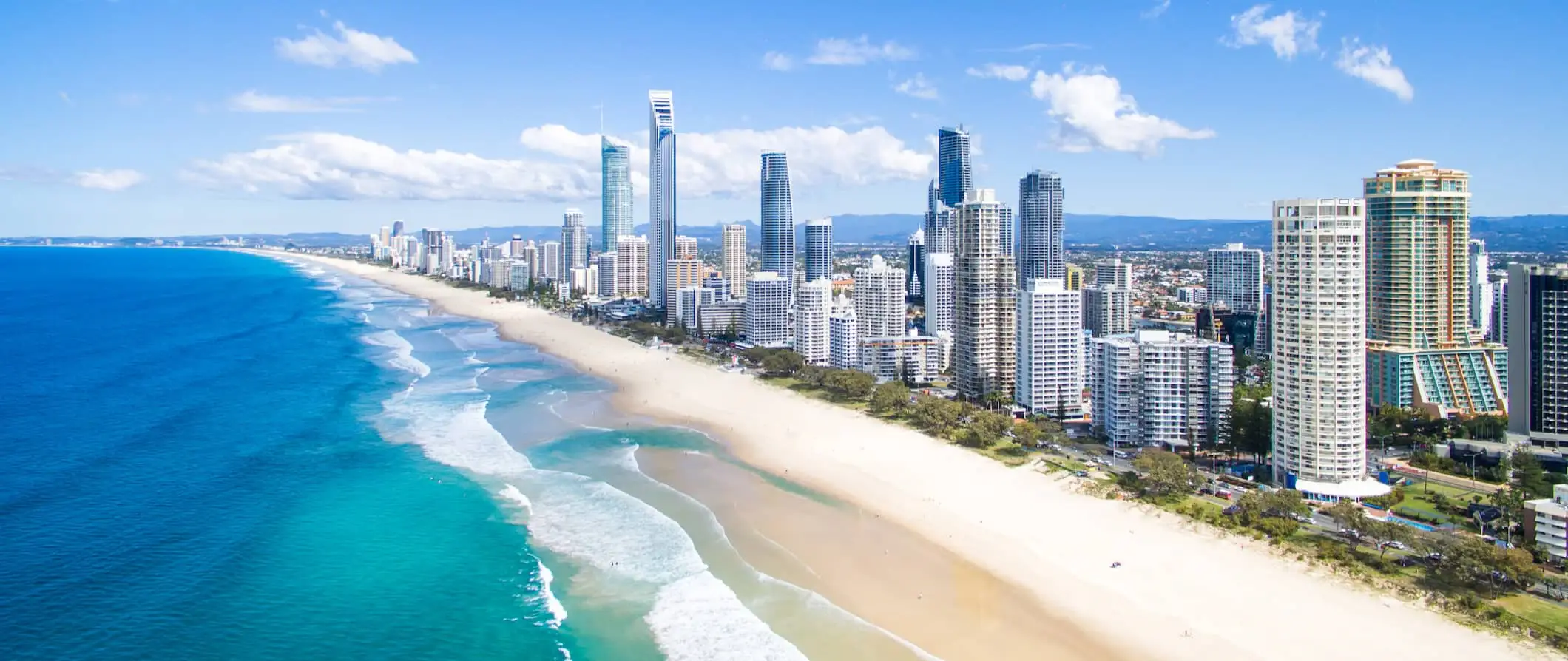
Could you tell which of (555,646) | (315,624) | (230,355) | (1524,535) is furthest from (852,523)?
(230,355)

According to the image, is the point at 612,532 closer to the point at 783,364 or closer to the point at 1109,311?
the point at 783,364

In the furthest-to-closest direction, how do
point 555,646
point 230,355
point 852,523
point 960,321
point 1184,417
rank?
point 230,355
point 960,321
point 1184,417
point 852,523
point 555,646

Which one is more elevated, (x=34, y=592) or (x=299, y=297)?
(x=299, y=297)

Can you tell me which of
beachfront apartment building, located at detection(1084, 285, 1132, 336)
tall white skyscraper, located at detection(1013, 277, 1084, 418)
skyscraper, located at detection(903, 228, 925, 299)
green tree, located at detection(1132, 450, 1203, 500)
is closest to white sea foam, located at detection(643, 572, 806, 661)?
green tree, located at detection(1132, 450, 1203, 500)

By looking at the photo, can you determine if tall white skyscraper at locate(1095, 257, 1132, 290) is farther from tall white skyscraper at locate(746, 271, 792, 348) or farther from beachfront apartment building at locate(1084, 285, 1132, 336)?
tall white skyscraper at locate(746, 271, 792, 348)

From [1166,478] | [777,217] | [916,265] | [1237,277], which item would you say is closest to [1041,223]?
[916,265]

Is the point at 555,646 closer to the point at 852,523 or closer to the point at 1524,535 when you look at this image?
the point at 852,523

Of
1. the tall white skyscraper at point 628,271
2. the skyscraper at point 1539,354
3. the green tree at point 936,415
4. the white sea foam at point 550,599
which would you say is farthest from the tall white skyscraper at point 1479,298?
the tall white skyscraper at point 628,271
